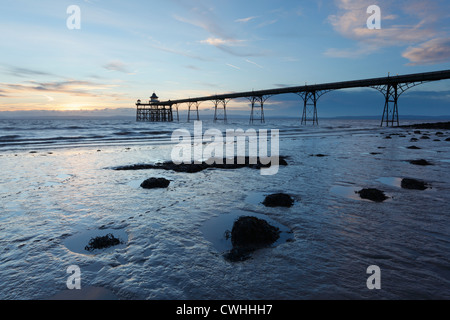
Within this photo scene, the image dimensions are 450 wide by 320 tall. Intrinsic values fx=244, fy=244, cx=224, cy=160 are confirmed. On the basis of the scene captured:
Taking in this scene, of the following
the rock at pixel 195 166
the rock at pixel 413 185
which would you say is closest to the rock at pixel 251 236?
the rock at pixel 413 185

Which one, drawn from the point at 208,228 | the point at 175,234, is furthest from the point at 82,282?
the point at 208,228

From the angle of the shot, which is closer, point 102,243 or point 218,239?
point 102,243

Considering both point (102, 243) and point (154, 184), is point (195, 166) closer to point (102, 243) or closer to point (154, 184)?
point (154, 184)

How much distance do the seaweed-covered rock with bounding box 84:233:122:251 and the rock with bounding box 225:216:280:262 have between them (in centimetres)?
178

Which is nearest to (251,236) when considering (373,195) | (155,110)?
(373,195)

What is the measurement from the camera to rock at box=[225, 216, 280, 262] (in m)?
3.56

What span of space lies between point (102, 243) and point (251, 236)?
2246 millimetres

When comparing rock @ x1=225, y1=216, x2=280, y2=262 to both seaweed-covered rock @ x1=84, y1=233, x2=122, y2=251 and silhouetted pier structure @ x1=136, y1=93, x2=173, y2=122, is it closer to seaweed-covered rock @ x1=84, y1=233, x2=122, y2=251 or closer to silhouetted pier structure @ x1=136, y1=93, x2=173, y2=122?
seaweed-covered rock @ x1=84, y1=233, x2=122, y2=251

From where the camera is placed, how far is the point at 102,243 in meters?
3.66

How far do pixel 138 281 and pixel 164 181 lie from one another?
431cm

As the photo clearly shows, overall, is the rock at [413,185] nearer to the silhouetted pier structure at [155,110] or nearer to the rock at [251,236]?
the rock at [251,236]

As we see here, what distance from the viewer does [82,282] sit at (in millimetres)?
2820

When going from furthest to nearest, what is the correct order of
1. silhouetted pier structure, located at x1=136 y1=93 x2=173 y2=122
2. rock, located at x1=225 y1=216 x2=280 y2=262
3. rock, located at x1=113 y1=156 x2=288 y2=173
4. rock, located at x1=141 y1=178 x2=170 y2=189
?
silhouetted pier structure, located at x1=136 y1=93 x2=173 y2=122 < rock, located at x1=113 y1=156 x2=288 y2=173 < rock, located at x1=141 y1=178 x2=170 y2=189 < rock, located at x1=225 y1=216 x2=280 y2=262

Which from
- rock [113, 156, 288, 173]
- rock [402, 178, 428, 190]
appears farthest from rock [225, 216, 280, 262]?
rock [113, 156, 288, 173]
